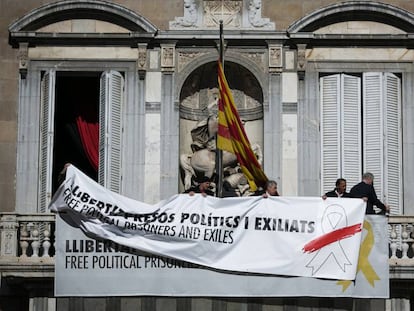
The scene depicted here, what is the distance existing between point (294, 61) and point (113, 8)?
352cm

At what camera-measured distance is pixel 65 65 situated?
89.8 feet

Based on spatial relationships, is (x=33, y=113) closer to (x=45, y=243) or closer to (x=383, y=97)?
(x=45, y=243)

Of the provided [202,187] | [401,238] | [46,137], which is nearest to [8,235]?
[46,137]

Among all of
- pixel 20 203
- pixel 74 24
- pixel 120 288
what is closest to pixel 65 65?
pixel 74 24

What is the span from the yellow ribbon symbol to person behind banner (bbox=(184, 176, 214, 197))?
2874mm

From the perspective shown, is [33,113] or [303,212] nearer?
[303,212]

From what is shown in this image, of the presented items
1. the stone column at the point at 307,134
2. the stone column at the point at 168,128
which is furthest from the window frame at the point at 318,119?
the stone column at the point at 168,128

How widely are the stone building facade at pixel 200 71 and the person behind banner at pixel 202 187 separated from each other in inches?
12.5

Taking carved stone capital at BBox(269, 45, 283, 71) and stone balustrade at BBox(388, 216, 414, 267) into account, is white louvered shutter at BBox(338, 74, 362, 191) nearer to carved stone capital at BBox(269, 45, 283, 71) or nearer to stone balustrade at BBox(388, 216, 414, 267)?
carved stone capital at BBox(269, 45, 283, 71)

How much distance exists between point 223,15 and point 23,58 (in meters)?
3.84

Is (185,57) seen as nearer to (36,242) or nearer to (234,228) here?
(234,228)

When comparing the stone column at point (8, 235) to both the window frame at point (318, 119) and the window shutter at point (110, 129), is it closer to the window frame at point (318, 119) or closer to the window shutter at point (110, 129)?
the window shutter at point (110, 129)

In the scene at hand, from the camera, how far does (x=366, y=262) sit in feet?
80.1

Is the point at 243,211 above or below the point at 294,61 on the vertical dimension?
below
